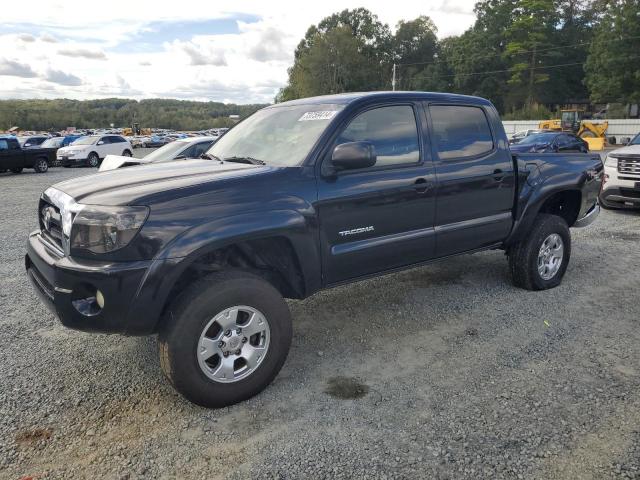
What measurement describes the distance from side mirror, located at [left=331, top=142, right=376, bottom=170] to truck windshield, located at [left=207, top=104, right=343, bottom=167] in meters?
0.26

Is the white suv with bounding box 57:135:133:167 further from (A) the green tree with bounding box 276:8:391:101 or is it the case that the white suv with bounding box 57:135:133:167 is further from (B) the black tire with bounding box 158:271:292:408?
(A) the green tree with bounding box 276:8:391:101

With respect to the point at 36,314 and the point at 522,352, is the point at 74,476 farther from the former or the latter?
the point at 522,352

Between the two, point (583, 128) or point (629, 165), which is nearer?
point (629, 165)

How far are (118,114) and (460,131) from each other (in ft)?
469

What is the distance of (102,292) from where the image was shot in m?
2.71

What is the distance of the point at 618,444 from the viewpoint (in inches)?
107

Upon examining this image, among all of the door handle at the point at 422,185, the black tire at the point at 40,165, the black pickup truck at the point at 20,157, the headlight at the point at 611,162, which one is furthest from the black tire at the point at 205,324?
the black tire at the point at 40,165

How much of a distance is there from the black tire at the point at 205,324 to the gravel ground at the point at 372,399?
14 cm

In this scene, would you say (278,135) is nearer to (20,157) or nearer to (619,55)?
(20,157)

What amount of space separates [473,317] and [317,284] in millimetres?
1754

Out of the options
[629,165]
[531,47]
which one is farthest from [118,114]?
[629,165]

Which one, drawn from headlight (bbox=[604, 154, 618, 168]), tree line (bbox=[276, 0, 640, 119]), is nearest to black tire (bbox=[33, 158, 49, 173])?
headlight (bbox=[604, 154, 618, 168])

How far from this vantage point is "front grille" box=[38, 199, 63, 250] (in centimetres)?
316

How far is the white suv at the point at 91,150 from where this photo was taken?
76.1 feet
